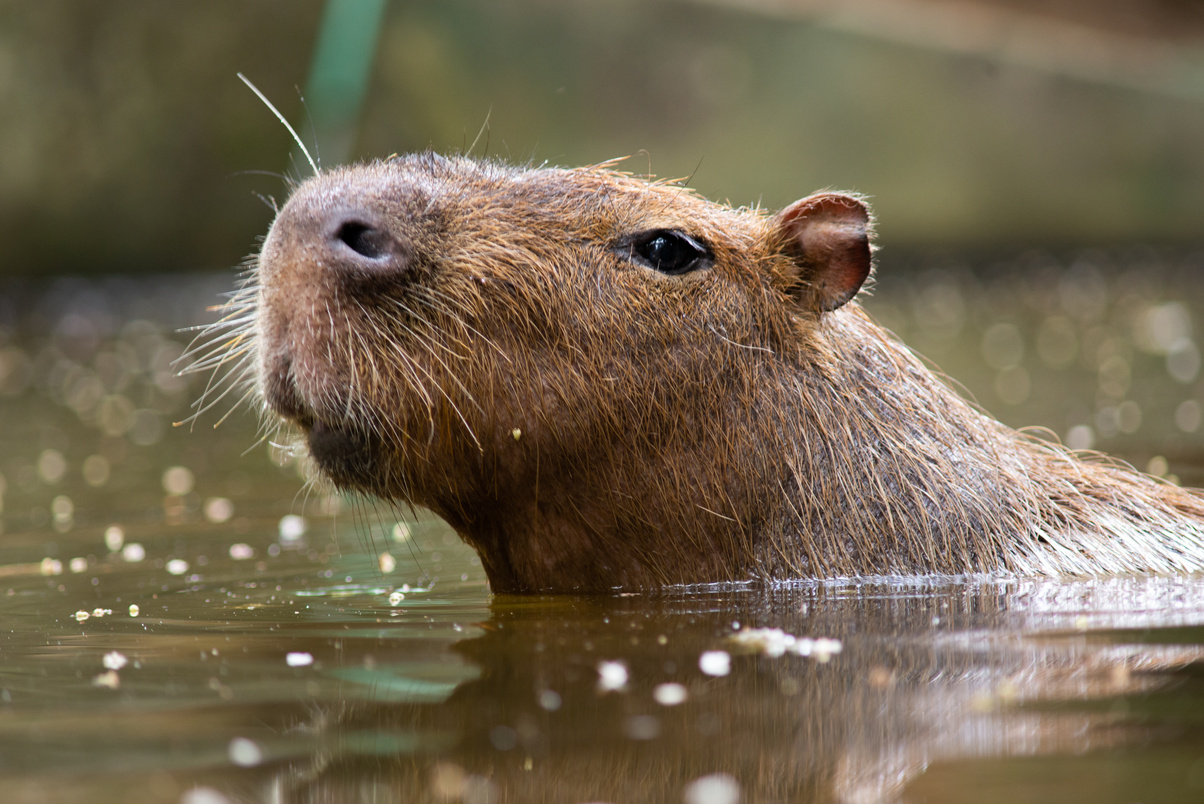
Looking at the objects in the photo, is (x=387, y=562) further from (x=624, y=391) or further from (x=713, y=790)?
(x=713, y=790)

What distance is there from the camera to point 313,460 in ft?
13.3

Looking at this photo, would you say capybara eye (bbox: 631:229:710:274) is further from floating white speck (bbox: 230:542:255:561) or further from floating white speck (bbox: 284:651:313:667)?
floating white speck (bbox: 230:542:255:561)

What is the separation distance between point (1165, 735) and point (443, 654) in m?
1.69

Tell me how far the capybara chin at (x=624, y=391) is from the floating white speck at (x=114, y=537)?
6.26 feet

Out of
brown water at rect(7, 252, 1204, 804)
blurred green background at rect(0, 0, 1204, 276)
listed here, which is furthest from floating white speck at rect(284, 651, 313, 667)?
blurred green background at rect(0, 0, 1204, 276)

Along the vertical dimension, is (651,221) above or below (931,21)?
below

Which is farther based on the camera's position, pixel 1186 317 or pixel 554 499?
pixel 1186 317

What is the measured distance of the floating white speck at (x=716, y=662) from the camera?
3.11 metres

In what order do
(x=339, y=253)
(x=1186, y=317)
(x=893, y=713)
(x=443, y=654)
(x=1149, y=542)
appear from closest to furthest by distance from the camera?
(x=893, y=713), (x=443, y=654), (x=339, y=253), (x=1149, y=542), (x=1186, y=317)

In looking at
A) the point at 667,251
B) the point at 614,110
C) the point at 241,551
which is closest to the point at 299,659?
the point at 667,251

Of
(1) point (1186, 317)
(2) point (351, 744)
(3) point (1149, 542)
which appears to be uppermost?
(1) point (1186, 317)

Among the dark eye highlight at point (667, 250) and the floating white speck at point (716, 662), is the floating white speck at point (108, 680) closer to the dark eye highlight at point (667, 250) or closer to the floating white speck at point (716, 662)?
the floating white speck at point (716, 662)

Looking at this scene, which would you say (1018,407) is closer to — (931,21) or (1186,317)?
(1186,317)

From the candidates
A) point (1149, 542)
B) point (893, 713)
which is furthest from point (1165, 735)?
point (1149, 542)
